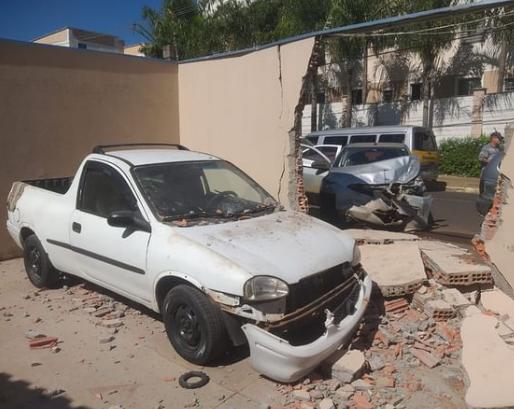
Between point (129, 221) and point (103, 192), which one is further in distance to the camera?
point (103, 192)

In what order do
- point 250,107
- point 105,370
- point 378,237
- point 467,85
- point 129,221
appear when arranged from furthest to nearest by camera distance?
point 467,85 → point 250,107 → point 378,237 → point 129,221 → point 105,370

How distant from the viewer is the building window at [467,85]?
20306mm

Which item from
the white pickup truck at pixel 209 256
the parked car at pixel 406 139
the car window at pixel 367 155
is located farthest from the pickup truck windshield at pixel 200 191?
the parked car at pixel 406 139

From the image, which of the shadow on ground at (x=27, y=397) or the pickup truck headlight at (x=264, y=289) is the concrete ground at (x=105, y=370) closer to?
the shadow on ground at (x=27, y=397)

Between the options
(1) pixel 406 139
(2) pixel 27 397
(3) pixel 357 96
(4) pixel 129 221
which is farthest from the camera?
(3) pixel 357 96

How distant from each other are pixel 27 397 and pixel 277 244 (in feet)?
7.18

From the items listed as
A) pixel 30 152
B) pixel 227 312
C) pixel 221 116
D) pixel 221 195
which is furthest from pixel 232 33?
pixel 227 312

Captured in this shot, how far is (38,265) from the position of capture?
19.0 ft

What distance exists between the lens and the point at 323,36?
6.56m

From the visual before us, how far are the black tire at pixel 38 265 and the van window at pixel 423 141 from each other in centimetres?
1142

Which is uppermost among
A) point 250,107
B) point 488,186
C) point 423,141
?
point 250,107

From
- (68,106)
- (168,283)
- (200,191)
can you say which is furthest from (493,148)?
(168,283)

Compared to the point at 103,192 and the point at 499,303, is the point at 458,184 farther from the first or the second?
the point at 103,192

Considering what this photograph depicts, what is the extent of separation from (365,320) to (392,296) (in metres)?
0.48
